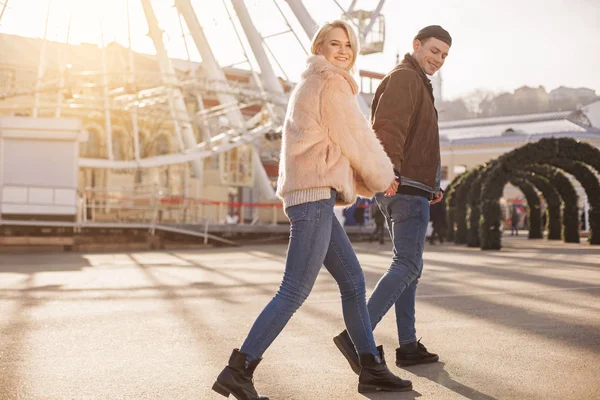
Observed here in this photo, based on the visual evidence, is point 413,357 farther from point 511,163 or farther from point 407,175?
point 511,163

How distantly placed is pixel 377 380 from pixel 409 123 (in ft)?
4.89

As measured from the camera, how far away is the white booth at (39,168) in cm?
2325

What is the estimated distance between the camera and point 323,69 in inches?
158

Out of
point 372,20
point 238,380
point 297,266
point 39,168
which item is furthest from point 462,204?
point 238,380

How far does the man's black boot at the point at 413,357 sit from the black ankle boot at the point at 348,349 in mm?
611

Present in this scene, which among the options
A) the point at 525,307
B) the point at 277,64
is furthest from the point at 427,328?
the point at 277,64

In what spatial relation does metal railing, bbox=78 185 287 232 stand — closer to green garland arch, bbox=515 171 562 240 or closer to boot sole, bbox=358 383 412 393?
green garland arch, bbox=515 171 562 240

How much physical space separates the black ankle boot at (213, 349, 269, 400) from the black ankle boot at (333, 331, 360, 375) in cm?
58

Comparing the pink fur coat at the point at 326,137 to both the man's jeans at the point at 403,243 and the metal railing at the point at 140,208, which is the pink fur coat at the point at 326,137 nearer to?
the man's jeans at the point at 403,243

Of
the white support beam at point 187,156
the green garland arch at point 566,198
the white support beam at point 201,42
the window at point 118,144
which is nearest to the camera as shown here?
the green garland arch at point 566,198

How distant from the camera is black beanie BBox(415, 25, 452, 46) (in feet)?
16.6

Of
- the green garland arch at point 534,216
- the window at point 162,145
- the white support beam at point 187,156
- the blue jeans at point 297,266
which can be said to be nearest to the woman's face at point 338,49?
the blue jeans at point 297,266

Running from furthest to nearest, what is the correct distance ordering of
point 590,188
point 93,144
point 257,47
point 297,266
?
point 93,144
point 257,47
point 590,188
point 297,266

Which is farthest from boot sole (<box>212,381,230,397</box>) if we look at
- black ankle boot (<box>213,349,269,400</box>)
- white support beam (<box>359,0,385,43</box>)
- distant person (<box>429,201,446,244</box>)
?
white support beam (<box>359,0,385,43</box>)
